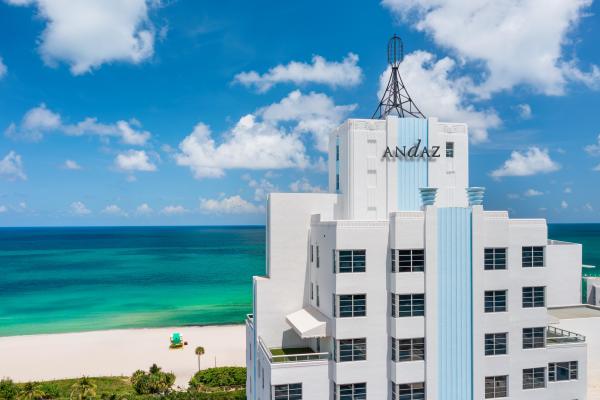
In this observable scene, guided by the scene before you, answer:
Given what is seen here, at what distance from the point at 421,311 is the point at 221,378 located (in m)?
32.3

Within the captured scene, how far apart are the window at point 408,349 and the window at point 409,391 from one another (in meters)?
1.78

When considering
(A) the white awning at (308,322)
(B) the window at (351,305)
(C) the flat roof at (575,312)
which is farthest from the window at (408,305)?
(C) the flat roof at (575,312)

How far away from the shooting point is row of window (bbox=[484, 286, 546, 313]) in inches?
1249

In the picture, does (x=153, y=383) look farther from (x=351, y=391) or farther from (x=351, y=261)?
(x=351, y=261)

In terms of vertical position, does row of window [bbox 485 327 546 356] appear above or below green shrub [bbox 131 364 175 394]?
above

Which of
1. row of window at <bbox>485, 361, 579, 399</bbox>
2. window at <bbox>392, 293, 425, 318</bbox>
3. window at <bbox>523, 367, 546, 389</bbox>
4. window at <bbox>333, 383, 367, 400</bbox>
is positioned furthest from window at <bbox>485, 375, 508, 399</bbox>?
window at <bbox>333, 383, 367, 400</bbox>

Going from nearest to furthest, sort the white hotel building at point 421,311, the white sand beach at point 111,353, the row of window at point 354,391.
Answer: the row of window at point 354,391
the white hotel building at point 421,311
the white sand beach at point 111,353

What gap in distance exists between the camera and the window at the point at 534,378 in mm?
32438

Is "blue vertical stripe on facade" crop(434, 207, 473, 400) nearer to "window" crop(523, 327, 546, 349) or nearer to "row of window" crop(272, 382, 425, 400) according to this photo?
"row of window" crop(272, 382, 425, 400)

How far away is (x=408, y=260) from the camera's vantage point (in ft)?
99.9

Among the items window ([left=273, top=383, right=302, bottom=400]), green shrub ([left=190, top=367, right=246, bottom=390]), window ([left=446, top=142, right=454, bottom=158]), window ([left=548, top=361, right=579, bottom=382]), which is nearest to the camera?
window ([left=273, top=383, right=302, bottom=400])

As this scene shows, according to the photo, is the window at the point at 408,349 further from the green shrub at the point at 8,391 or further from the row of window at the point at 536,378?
the green shrub at the point at 8,391

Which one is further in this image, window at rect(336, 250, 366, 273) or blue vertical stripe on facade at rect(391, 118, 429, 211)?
blue vertical stripe on facade at rect(391, 118, 429, 211)

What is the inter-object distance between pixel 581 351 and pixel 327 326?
20.0 meters
